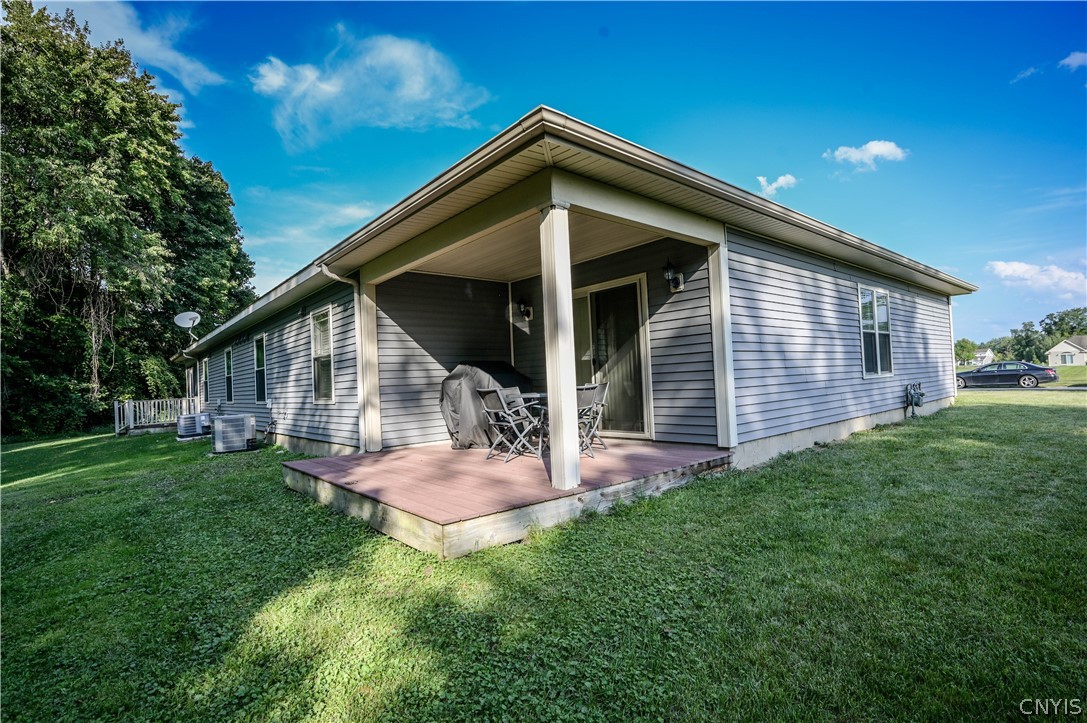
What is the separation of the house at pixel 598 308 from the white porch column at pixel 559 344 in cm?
1

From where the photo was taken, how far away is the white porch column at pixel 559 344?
3.37 m

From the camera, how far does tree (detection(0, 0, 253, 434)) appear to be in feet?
42.2

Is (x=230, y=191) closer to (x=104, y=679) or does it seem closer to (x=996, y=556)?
(x=104, y=679)

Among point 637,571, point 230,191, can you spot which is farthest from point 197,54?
point 230,191

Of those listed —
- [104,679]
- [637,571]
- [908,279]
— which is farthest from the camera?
[908,279]

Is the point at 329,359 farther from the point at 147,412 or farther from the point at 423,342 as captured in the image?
the point at 147,412

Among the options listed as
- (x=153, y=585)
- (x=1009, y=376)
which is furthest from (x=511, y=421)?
(x=1009, y=376)

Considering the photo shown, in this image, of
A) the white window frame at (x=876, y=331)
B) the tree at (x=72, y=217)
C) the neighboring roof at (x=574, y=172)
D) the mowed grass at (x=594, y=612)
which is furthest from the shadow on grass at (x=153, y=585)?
the tree at (x=72, y=217)

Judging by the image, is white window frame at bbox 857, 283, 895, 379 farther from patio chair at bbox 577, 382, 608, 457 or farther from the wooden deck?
patio chair at bbox 577, 382, 608, 457

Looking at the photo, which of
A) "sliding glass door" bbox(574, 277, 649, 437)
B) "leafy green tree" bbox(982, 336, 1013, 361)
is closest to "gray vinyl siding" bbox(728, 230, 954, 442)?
"sliding glass door" bbox(574, 277, 649, 437)

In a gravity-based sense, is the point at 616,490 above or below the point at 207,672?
above

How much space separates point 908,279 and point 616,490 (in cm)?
821

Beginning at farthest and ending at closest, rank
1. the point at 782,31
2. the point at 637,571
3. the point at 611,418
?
the point at 782,31, the point at 611,418, the point at 637,571

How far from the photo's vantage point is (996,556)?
2594 millimetres
